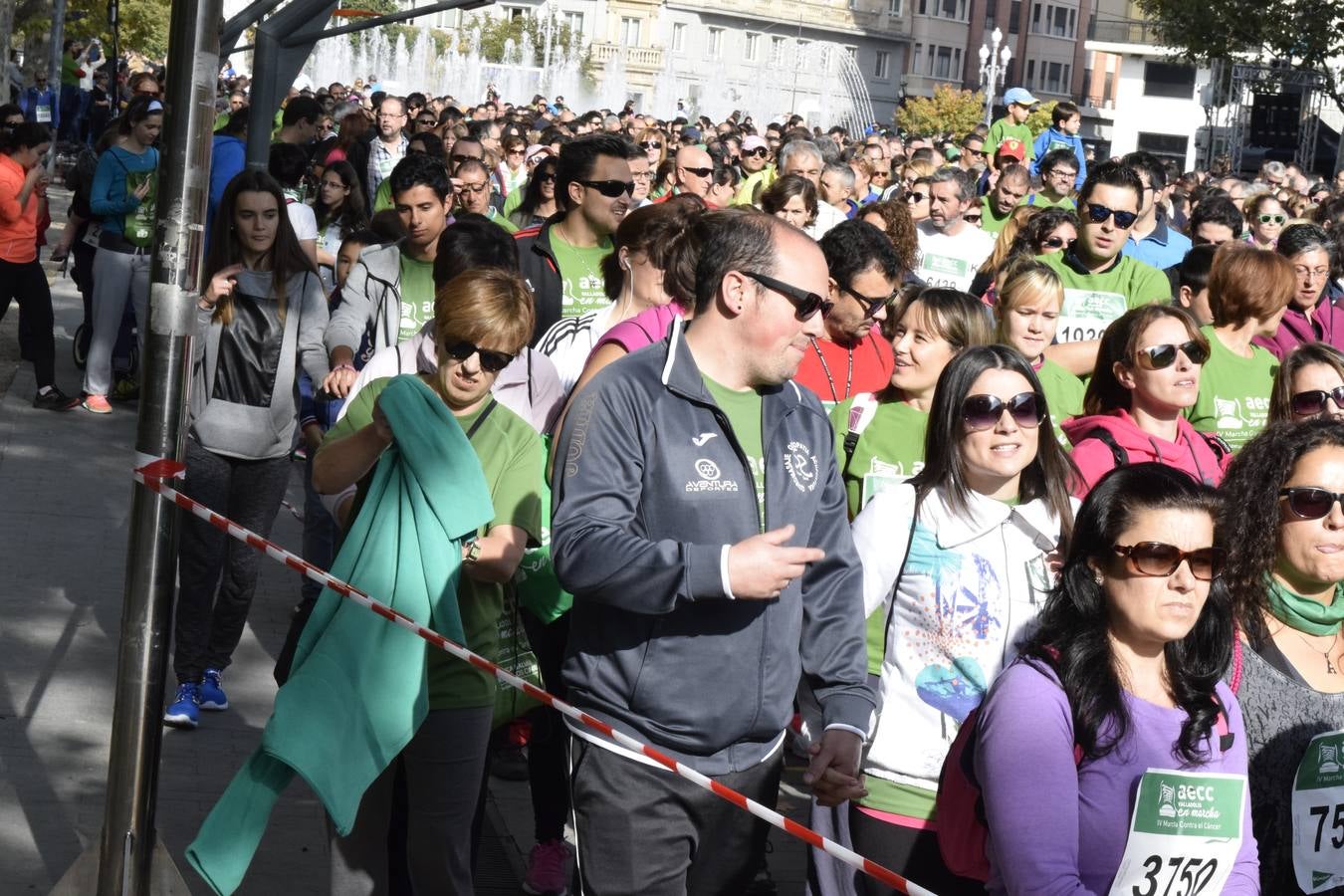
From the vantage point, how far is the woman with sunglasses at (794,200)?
9391mm

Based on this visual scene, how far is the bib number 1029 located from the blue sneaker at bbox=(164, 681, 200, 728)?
14.7ft

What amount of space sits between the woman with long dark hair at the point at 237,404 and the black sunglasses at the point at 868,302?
203 centimetres

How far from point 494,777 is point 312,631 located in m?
2.47

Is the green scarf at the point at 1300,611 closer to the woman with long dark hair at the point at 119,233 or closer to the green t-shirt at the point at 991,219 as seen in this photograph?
the green t-shirt at the point at 991,219

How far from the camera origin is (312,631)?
4.55 m

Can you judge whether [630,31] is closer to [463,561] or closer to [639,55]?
[639,55]

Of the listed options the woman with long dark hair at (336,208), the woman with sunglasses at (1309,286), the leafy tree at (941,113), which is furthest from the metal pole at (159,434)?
the leafy tree at (941,113)

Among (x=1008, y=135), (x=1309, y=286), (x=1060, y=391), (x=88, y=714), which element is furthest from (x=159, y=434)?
(x=1008, y=135)

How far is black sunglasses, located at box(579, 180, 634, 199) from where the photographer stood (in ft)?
24.9

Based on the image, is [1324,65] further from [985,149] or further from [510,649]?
[510,649]

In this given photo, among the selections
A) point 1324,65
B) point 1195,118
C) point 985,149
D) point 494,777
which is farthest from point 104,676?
point 1195,118

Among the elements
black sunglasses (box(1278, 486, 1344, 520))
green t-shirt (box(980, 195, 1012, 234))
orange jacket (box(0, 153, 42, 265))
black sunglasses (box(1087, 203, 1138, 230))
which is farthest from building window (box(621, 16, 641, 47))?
black sunglasses (box(1278, 486, 1344, 520))

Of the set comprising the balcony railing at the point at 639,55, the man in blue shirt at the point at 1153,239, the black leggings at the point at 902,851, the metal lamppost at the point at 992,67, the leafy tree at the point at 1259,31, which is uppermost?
the balcony railing at the point at 639,55

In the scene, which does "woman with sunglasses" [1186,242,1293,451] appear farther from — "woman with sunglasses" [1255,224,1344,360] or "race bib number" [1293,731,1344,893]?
"race bib number" [1293,731,1344,893]
